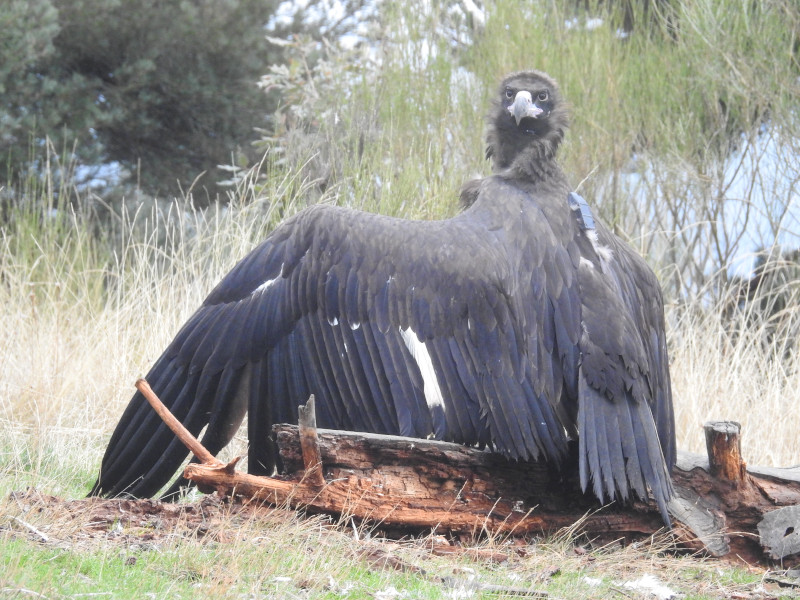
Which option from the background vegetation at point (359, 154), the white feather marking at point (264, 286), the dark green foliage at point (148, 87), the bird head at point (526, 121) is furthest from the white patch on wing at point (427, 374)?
the dark green foliage at point (148, 87)

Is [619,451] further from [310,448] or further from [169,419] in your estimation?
[169,419]

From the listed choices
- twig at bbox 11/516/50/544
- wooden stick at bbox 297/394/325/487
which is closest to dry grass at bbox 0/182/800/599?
twig at bbox 11/516/50/544

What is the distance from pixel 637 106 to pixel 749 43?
122 centimetres

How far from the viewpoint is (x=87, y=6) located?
39.8 feet

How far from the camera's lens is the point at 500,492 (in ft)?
13.9

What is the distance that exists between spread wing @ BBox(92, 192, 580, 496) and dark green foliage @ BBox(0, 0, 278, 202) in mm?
7801

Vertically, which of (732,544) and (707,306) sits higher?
(707,306)

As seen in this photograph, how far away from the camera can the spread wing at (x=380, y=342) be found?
4.20 metres

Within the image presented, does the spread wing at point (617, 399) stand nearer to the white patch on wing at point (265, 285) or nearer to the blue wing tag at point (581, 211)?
the blue wing tag at point (581, 211)

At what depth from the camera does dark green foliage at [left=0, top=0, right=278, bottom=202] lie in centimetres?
1181

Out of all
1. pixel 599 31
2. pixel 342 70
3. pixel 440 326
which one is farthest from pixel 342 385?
pixel 599 31

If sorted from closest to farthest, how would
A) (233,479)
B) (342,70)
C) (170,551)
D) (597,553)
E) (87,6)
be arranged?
(170,551)
(233,479)
(597,553)
(342,70)
(87,6)

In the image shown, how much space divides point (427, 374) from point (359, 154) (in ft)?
17.0

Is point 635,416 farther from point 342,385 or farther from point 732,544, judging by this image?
point 342,385
